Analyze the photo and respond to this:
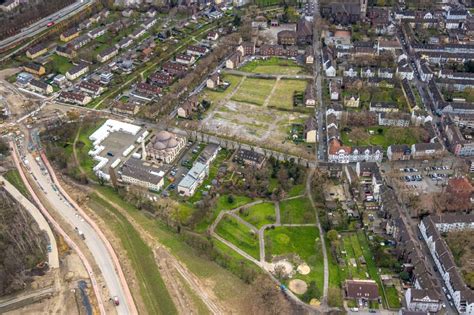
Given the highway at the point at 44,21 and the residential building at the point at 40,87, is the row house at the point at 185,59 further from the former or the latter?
the highway at the point at 44,21

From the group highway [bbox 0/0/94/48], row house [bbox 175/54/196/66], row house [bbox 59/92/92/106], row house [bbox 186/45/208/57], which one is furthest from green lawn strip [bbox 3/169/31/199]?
highway [bbox 0/0/94/48]

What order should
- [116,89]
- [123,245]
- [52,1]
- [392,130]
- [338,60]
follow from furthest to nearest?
[52,1] < [338,60] < [116,89] < [392,130] < [123,245]

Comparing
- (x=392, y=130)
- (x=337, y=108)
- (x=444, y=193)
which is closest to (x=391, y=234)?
(x=444, y=193)

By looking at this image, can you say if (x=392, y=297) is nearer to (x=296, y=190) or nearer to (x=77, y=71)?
(x=296, y=190)

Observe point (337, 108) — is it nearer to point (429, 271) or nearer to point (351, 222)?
point (351, 222)

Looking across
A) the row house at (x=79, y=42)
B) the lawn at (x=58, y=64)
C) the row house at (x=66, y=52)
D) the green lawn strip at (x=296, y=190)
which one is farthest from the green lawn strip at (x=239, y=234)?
the row house at (x=79, y=42)
